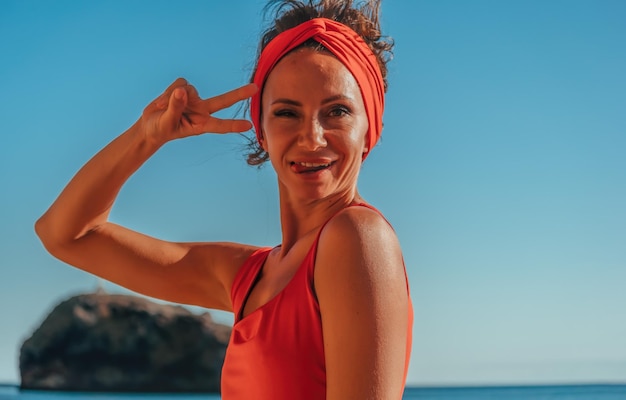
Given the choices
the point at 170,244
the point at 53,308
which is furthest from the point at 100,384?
the point at 170,244

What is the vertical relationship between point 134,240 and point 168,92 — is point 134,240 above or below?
below

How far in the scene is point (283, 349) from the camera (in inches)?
68.8

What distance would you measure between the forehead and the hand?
0.40ft

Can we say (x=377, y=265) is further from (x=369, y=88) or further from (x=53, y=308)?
(x=53, y=308)

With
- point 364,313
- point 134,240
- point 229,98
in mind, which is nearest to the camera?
point 364,313

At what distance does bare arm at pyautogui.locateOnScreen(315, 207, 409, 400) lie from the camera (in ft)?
5.24

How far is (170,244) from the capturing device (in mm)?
2523

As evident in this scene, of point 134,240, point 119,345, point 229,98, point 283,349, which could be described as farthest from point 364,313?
point 119,345

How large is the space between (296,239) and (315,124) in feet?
1.27

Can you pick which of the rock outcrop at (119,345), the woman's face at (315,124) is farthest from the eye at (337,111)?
the rock outcrop at (119,345)

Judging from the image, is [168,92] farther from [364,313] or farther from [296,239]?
[364,313]

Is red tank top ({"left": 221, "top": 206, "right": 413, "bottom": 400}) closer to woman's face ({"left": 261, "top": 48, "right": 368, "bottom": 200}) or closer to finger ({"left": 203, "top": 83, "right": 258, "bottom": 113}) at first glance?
woman's face ({"left": 261, "top": 48, "right": 368, "bottom": 200})

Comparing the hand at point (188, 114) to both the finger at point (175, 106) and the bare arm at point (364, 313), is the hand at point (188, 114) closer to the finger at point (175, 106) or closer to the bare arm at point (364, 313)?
the finger at point (175, 106)

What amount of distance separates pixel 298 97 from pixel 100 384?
52.0 m
